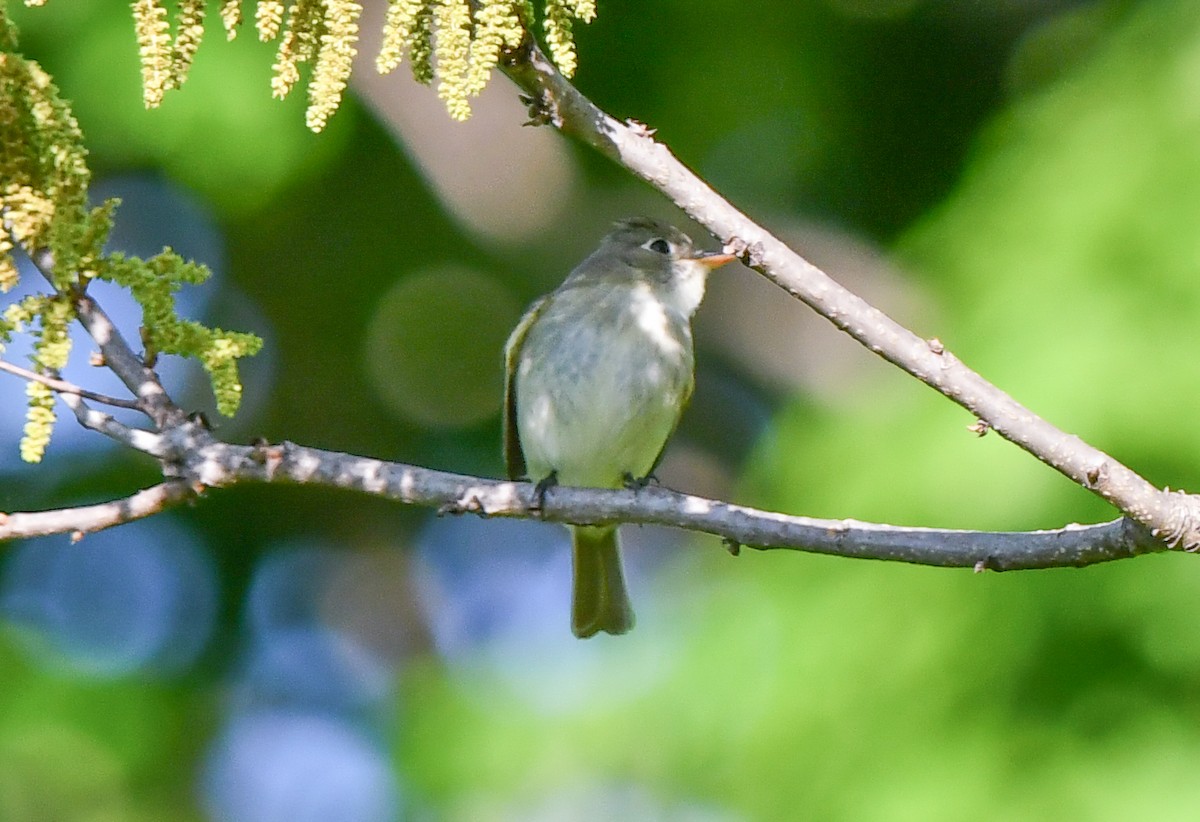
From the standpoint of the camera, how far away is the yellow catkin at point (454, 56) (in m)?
1.90

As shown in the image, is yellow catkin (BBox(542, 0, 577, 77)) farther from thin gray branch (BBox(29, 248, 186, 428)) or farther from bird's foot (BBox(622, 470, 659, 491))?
bird's foot (BBox(622, 470, 659, 491))

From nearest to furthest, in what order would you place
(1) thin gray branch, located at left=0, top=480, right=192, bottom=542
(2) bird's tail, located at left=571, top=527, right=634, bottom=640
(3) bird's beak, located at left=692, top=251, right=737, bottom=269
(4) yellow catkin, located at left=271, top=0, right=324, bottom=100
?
(4) yellow catkin, located at left=271, top=0, right=324, bottom=100
(1) thin gray branch, located at left=0, top=480, right=192, bottom=542
(2) bird's tail, located at left=571, top=527, right=634, bottom=640
(3) bird's beak, located at left=692, top=251, right=737, bottom=269

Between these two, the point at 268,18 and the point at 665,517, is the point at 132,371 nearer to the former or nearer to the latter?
the point at 268,18

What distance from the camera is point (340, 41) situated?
191 centimetres

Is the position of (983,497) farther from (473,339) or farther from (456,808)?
(473,339)

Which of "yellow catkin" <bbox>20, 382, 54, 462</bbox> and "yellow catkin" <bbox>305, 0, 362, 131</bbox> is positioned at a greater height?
"yellow catkin" <bbox>305, 0, 362, 131</bbox>

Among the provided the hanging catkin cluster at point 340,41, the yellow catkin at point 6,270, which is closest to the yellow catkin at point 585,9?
the hanging catkin cluster at point 340,41

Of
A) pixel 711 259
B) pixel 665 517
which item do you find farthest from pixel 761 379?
pixel 665 517

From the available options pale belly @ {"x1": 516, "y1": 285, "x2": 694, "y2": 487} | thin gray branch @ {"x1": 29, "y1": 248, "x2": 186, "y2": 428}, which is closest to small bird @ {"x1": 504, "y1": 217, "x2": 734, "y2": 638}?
pale belly @ {"x1": 516, "y1": 285, "x2": 694, "y2": 487}

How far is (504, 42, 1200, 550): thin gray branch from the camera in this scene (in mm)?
2279

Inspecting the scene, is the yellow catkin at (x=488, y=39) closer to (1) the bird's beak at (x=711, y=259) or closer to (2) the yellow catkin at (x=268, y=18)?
(2) the yellow catkin at (x=268, y=18)

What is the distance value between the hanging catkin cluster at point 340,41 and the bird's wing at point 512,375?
3.00m

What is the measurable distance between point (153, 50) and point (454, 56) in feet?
1.20

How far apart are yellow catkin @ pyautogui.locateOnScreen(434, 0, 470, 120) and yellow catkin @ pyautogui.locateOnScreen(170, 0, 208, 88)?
300mm
